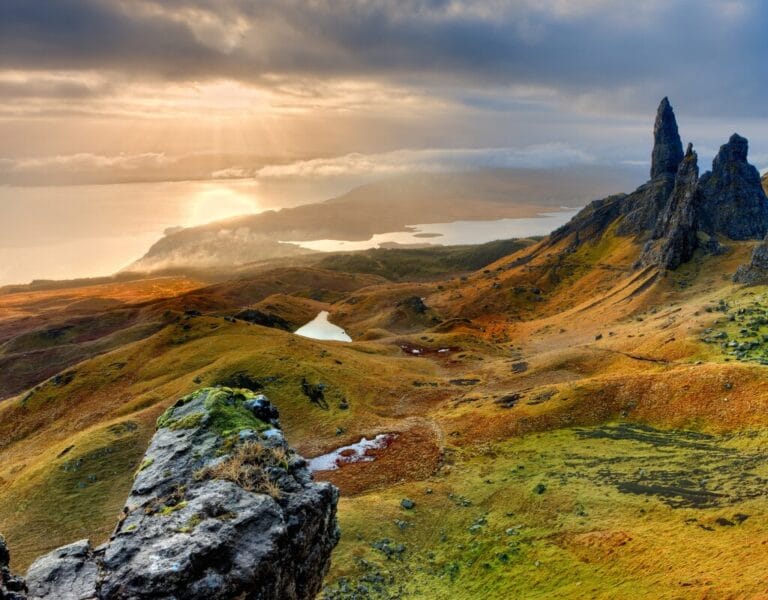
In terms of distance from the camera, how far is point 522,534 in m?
36.5

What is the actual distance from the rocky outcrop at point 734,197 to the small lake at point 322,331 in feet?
395

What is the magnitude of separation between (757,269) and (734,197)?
95969mm

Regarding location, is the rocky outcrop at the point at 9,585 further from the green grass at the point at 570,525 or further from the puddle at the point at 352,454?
the puddle at the point at 352,454

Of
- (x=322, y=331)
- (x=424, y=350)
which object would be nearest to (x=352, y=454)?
(x=424, y=350)

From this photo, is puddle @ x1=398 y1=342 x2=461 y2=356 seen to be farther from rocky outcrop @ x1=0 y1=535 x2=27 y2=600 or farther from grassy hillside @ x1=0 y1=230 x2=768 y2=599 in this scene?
rocky outcrop @ x1=0 y1=535 x2=27 y2=600

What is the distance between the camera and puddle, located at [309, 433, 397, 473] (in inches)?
2224

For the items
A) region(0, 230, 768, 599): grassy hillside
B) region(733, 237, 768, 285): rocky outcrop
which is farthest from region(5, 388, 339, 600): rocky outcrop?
region(733, 237, 768, 285): rocky outcrop

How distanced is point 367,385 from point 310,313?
10647 centimetres

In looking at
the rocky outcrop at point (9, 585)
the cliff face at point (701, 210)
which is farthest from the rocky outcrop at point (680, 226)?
the rocky outcrop at point (9, 585)

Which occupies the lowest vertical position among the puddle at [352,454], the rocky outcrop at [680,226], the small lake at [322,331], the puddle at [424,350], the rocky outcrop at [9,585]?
the small lake at [322,331]

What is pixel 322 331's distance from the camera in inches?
6181

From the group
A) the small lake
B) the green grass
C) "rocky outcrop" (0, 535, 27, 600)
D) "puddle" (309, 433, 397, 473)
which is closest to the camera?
"rocky outcrop" (0, 535, 27, 600)

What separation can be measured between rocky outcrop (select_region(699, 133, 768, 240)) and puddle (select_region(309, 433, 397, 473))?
14618 centimetres

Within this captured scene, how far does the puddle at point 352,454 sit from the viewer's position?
2224 inches
